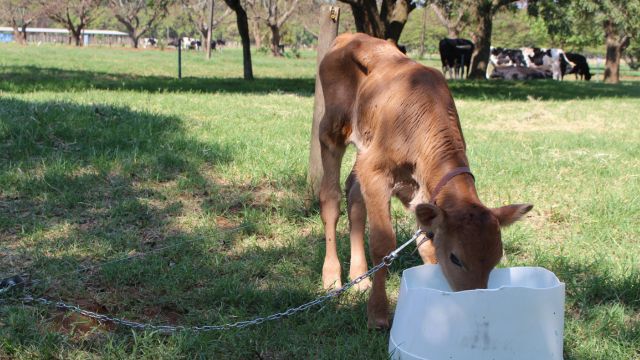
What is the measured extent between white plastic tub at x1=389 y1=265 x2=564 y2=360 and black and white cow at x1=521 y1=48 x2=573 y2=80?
119 feet

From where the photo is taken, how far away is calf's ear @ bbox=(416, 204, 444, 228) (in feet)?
11.1

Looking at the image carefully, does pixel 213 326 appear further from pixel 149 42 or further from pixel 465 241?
pixel 149 42

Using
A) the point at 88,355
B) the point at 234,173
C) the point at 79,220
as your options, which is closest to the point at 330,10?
the point at 234,173

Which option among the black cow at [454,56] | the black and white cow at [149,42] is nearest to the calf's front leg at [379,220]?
the black cow at [454,56]

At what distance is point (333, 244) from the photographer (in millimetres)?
4945

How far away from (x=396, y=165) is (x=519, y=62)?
121 ft

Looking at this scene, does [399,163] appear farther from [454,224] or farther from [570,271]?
[570,271]

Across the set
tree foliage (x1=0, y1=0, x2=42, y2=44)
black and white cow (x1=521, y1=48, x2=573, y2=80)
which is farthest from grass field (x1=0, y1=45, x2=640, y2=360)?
tree foliage (x1=0, y1=0, x2=42, y2=44)

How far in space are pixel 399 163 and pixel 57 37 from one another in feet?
338

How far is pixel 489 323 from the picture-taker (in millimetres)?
3035

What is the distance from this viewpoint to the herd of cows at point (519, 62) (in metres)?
33.4

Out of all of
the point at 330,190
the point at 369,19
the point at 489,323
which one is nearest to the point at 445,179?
the point at 489,323

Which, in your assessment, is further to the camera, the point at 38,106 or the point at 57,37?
the point at 57,37

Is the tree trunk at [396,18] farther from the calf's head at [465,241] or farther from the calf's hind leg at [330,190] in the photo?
the calf's head at [465,241]
